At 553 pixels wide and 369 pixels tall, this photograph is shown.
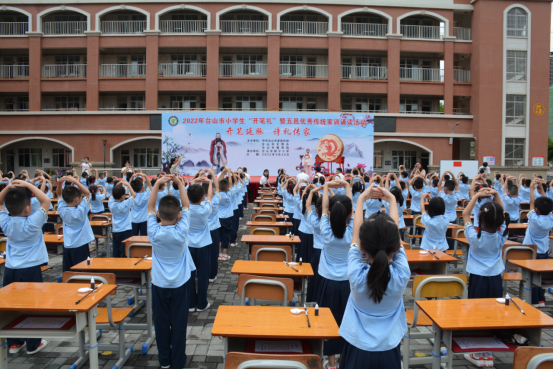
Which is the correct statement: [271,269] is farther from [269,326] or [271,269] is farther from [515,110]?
A: [515,110]

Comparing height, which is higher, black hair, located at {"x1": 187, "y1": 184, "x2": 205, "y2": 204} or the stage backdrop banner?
the stage backdrop banner

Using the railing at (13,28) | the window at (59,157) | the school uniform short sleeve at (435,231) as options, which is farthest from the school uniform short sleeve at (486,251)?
the railing at (13,28)

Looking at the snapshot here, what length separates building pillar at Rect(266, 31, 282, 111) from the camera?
24328mm

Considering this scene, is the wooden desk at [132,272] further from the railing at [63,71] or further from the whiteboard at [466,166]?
the railing at [63,71]

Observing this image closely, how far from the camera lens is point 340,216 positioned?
10.7 feet

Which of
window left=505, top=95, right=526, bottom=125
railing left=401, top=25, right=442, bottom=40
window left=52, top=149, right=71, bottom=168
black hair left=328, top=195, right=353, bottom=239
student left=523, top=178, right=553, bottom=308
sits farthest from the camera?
window left=52, top=149, right=71, bottom=168

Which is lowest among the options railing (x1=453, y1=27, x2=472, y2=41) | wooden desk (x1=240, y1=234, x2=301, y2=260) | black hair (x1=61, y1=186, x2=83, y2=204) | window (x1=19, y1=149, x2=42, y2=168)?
wooden desk (x1=240, y1=234, x2=301, y2=260)

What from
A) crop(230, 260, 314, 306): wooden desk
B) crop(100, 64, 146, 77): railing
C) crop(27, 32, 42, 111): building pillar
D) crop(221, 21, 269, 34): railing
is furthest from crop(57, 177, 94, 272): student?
crop(27, 32, 42, 111): building pillar

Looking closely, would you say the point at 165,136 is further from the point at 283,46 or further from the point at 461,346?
the point at 461,346

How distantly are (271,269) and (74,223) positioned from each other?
3106 mm

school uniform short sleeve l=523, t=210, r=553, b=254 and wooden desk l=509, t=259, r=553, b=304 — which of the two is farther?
school uniform short sleeve l=523, t=210, r=553, b=254

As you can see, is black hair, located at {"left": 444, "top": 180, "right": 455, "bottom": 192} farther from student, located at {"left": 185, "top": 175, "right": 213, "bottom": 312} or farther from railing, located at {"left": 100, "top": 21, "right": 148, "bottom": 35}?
railing, located at {"left": 100, "top": 21, "right": 148, "bottom": 35}

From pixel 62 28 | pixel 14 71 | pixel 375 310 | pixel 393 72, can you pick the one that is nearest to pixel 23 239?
pixel 375 310

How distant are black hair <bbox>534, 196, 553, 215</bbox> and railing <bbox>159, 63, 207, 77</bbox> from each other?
23.8 meters
